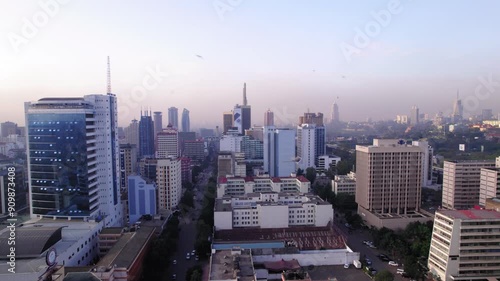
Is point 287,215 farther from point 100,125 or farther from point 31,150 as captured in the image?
point 31,150

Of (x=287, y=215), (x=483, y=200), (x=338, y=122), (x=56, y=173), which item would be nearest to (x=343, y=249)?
(x=287, y=215)

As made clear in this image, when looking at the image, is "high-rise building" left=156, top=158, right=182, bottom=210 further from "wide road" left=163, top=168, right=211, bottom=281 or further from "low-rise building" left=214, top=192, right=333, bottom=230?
"low-rise building" left=214, top=192, right=333, bottom=230

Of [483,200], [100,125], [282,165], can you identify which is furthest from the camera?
[282,165]

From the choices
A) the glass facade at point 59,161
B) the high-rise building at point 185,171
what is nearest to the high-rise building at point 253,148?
the high-rise building at point 185,171

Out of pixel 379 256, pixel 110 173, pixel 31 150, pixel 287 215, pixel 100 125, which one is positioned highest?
pixel 100 125

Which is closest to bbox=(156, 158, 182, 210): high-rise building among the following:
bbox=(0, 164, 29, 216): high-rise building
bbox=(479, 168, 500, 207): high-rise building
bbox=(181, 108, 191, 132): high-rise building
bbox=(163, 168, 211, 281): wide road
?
bbox=(163, 168, 211, 281): wide road

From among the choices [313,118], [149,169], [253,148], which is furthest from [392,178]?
[313,118]
